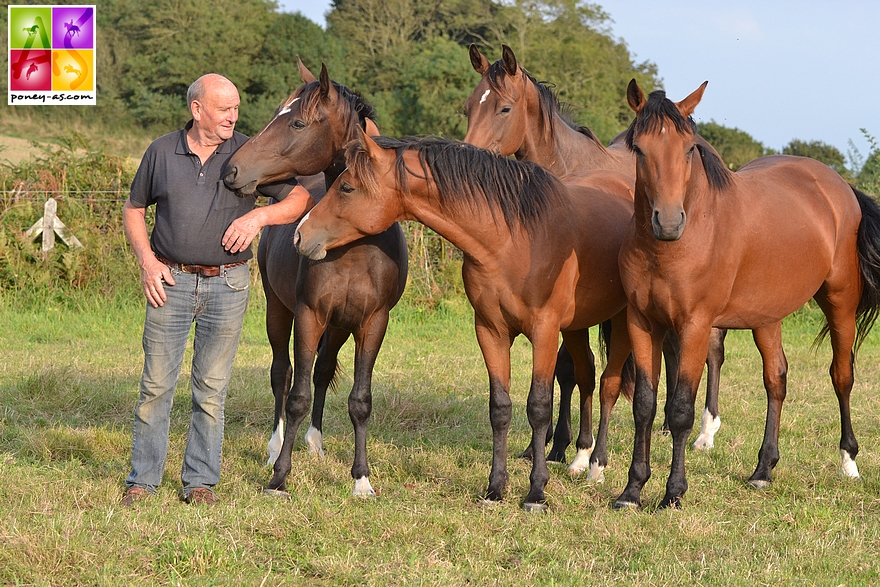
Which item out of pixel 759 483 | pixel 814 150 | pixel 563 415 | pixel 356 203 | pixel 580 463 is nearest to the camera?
pixel 356 203

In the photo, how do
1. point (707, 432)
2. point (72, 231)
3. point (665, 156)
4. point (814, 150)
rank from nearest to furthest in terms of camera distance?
point (665, 156) → point (707, 432) → point (72, 231) → point (814, 150)

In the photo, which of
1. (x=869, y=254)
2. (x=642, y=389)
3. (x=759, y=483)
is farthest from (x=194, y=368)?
(x=869, y=254)

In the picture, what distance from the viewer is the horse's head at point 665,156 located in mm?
4051

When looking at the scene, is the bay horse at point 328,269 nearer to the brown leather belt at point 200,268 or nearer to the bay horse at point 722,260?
the brown leather belt at point 200,268

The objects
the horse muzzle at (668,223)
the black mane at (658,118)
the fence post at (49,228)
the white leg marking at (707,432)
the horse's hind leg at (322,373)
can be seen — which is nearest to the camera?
the horse muzzle at (668,223)

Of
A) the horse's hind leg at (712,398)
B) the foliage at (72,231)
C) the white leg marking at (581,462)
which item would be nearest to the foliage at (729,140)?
the foliage at (72,231)

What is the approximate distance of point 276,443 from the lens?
564 cm

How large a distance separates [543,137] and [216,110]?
8.86 ft

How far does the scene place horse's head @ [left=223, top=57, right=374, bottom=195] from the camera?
15.2 feet

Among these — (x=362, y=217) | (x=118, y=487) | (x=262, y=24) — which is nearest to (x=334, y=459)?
(x=118, y=487)

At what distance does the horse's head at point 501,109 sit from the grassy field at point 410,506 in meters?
2.10

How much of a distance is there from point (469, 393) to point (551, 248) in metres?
3.13

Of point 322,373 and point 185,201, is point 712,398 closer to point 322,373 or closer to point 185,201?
point 322,373

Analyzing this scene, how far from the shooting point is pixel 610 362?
5.39 meters
